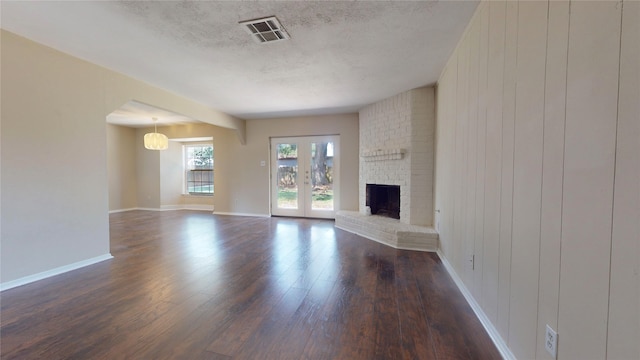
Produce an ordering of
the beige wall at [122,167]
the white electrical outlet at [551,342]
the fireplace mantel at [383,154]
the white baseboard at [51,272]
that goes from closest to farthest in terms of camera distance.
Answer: the white electrical outlet at [551,342] → the white baseboard at [51,272] → the fireplace mantel at [383,154] → the beige wall at [122,167]

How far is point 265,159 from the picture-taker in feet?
22.1

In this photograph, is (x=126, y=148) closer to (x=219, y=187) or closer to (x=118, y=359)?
(x=219, y=187)

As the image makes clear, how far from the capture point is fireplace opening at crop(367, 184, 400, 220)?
520 cm

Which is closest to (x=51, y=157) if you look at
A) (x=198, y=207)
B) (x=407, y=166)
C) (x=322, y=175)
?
(x=322, y=175)

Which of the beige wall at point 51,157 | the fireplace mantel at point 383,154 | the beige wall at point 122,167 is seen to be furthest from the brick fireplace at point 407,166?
the beige wall at point 122,167

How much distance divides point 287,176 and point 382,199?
2543 millimetres

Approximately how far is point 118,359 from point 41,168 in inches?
99.6

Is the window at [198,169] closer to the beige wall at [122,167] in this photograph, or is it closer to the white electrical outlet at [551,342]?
the beige wall at [122,167]

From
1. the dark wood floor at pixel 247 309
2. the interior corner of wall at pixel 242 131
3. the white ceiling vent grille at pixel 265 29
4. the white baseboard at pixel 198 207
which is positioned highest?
the white ceiling vent grille at pixel 265 29

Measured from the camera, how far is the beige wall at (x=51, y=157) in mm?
2582

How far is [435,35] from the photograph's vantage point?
256 centimetres

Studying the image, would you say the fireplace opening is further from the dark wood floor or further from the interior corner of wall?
the interior corner of wall

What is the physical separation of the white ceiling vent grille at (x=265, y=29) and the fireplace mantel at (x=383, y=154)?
2.72m

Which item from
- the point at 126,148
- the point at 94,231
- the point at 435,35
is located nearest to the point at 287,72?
the point at 435,35
